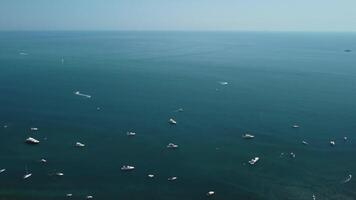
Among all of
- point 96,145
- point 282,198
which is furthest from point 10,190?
point 282,198

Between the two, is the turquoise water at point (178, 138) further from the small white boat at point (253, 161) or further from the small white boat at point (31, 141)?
the small white boat at point (31, 141)

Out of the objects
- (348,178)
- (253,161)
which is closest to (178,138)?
(253,161)

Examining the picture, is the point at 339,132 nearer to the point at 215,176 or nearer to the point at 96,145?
the point at 215,176

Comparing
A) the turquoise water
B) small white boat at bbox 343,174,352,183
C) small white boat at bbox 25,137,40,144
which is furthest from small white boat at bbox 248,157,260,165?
small white boat at bbox 25,137,40,144

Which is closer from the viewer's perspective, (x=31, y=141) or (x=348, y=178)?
(x=348, y=178)

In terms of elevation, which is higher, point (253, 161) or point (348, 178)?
point (253, 161)

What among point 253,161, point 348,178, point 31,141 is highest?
point 31,141

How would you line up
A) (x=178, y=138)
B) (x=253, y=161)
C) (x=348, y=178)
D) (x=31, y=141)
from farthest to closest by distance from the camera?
1. (x=178, y=138)
2. (x=31, y=141)
3. (x=253, y=161)
4. (x=348, y=178)

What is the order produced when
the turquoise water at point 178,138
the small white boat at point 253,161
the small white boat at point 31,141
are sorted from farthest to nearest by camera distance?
the small white boat at point 31,141
the small white boat at point 253,161
the turquoise water at point 178,138

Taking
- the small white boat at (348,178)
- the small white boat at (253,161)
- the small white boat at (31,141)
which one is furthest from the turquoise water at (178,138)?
the small white boat at (31,141)

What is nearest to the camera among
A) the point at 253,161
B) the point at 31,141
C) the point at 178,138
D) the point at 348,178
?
the point at 348,178

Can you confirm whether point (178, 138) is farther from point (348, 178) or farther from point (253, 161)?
point (348, 178)
